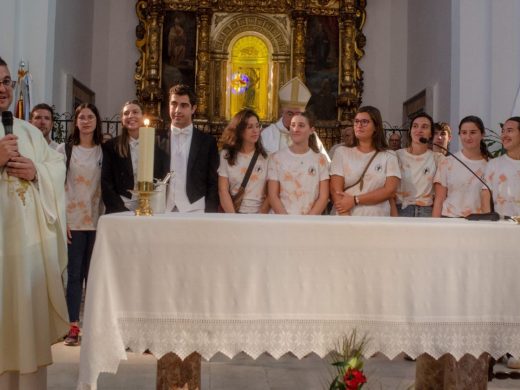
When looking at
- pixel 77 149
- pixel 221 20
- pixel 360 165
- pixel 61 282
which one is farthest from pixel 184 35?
pixel 61 282

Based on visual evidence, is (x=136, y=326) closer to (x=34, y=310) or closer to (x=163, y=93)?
(x=34, y=310)

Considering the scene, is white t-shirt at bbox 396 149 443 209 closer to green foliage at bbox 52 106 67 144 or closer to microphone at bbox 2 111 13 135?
microphone at bbox 2 111 13 135

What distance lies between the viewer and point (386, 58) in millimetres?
14367

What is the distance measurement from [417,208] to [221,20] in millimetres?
9846

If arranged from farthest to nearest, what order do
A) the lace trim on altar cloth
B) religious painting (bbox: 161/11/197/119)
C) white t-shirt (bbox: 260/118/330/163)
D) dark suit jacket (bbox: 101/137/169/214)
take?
religious painting (bbox: 161/11/197/119)
white t-shirt (bbox: 260/118/330/163)
dark suit jacket (bbox: 101/137/169/214)
the lace trim on altar cloth

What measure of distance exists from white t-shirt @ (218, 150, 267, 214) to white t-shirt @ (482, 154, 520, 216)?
156cm

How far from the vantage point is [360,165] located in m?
4.51

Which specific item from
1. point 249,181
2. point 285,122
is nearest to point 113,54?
point 285,122

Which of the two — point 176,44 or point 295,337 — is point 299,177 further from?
point 176,44

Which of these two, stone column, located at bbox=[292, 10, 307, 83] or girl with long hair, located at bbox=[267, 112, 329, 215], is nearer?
girl with long hair, located at bbox=[267, 112, 329, 215]

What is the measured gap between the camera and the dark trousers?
507cm

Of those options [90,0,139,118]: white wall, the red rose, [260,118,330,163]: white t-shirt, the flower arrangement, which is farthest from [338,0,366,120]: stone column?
the red rose

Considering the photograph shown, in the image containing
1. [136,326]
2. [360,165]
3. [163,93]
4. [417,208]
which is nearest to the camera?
[136,326]

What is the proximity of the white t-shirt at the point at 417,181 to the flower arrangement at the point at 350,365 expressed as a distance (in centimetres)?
243
